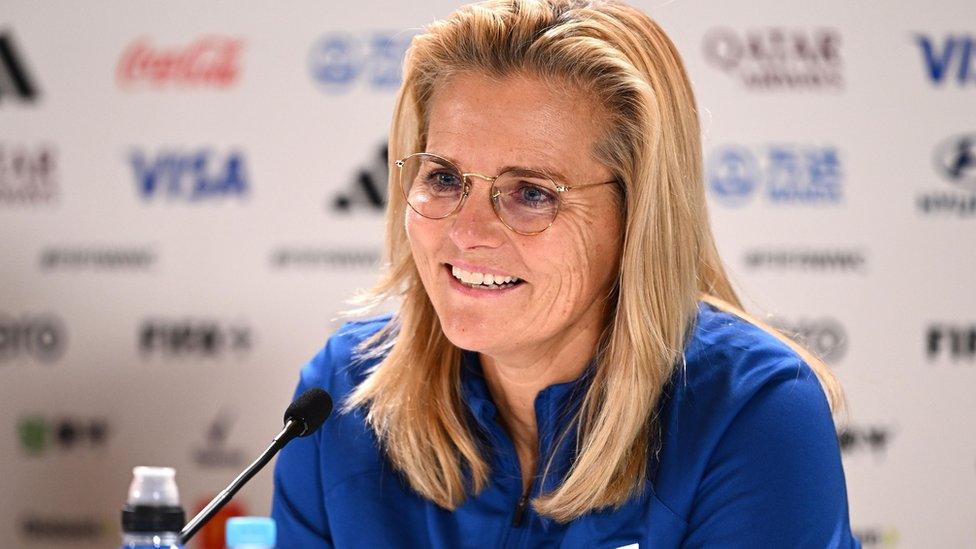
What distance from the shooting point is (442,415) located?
5.90 ft

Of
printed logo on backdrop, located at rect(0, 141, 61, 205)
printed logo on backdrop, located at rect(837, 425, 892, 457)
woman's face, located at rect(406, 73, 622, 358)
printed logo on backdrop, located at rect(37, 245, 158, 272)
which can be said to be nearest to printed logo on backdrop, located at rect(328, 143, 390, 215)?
printed logo on backdrop, located at rect(37, 245, 158, 272)

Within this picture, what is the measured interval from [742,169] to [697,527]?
77.2 inches

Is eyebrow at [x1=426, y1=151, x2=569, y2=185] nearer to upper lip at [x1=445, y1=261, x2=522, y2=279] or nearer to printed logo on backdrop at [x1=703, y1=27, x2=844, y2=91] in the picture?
upper lip at [x1=445, y1=261, x2=522, y2=279]

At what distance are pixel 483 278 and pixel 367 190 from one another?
1.95m

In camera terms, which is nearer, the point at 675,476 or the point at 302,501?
the point at 675,476

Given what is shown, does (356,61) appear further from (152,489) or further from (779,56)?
(152,489)

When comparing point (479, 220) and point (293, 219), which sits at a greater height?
point (479, 220)

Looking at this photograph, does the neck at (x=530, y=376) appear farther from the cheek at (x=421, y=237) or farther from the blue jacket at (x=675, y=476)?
the cheek at (x=421, y=237)

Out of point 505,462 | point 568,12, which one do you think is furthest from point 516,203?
point 505,462

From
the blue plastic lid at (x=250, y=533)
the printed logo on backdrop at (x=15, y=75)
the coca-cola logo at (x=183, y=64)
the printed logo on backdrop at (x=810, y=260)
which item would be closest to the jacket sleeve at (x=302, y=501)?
the blue plastic lid at (x=250, y=533)

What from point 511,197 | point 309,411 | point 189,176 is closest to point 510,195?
point 511,197

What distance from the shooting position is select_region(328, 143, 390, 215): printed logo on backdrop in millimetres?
3521

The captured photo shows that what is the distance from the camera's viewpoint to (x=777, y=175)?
11.0 ft

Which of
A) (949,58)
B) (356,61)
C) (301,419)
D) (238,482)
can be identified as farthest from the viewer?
(356,61)
